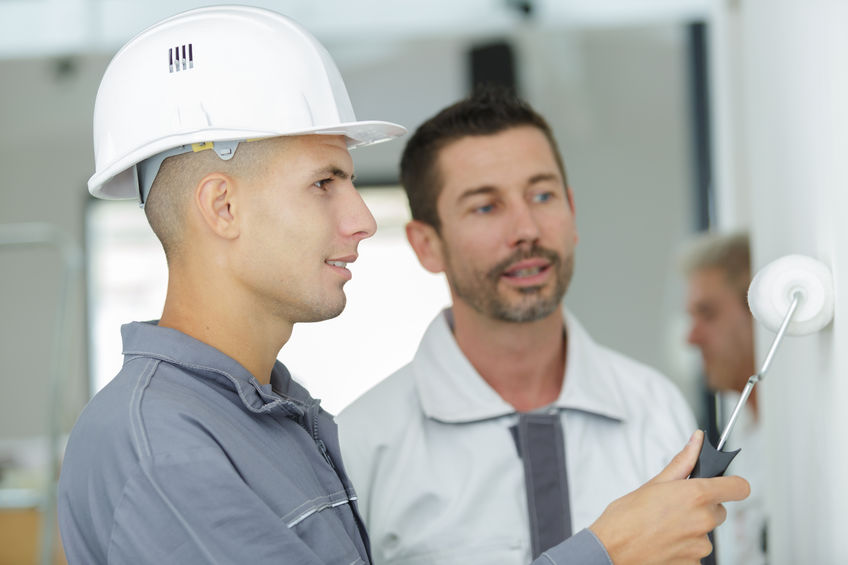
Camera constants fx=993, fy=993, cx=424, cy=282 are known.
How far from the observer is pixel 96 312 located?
17.2 ft

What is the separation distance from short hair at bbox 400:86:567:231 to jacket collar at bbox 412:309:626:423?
23cm

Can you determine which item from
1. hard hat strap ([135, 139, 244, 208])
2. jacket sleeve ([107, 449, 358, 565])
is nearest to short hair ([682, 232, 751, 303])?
hard hat strap ([135, 139, 244, 208])

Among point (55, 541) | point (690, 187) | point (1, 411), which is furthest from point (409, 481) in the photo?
point (1, 411)

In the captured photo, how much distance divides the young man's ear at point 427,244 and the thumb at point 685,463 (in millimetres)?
778

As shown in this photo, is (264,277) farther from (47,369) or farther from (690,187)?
→ (47,369)

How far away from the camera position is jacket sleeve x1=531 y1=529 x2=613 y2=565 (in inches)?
40.6

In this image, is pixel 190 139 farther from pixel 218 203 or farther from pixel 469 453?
pixel 469 453

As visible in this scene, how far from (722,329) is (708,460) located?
2015mm

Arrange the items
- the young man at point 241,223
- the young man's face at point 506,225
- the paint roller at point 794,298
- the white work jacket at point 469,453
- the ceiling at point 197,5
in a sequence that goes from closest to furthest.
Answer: the young man at point 241,223, the paint roller at point 794,298, the white work jacket at point 469,453, the young man's face at point 506,225, the ceiling at point 197,5

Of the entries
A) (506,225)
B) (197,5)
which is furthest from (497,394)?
(197,5)

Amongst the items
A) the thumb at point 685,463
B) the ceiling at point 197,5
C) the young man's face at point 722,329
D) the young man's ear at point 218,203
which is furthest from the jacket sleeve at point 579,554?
the ceiling at point 197,5

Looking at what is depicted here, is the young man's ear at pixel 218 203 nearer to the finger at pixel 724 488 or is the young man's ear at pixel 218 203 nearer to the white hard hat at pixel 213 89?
the white hard hat at pixel 213 89

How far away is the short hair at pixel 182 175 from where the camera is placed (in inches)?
43.0

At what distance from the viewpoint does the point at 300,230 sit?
3.59 feet
